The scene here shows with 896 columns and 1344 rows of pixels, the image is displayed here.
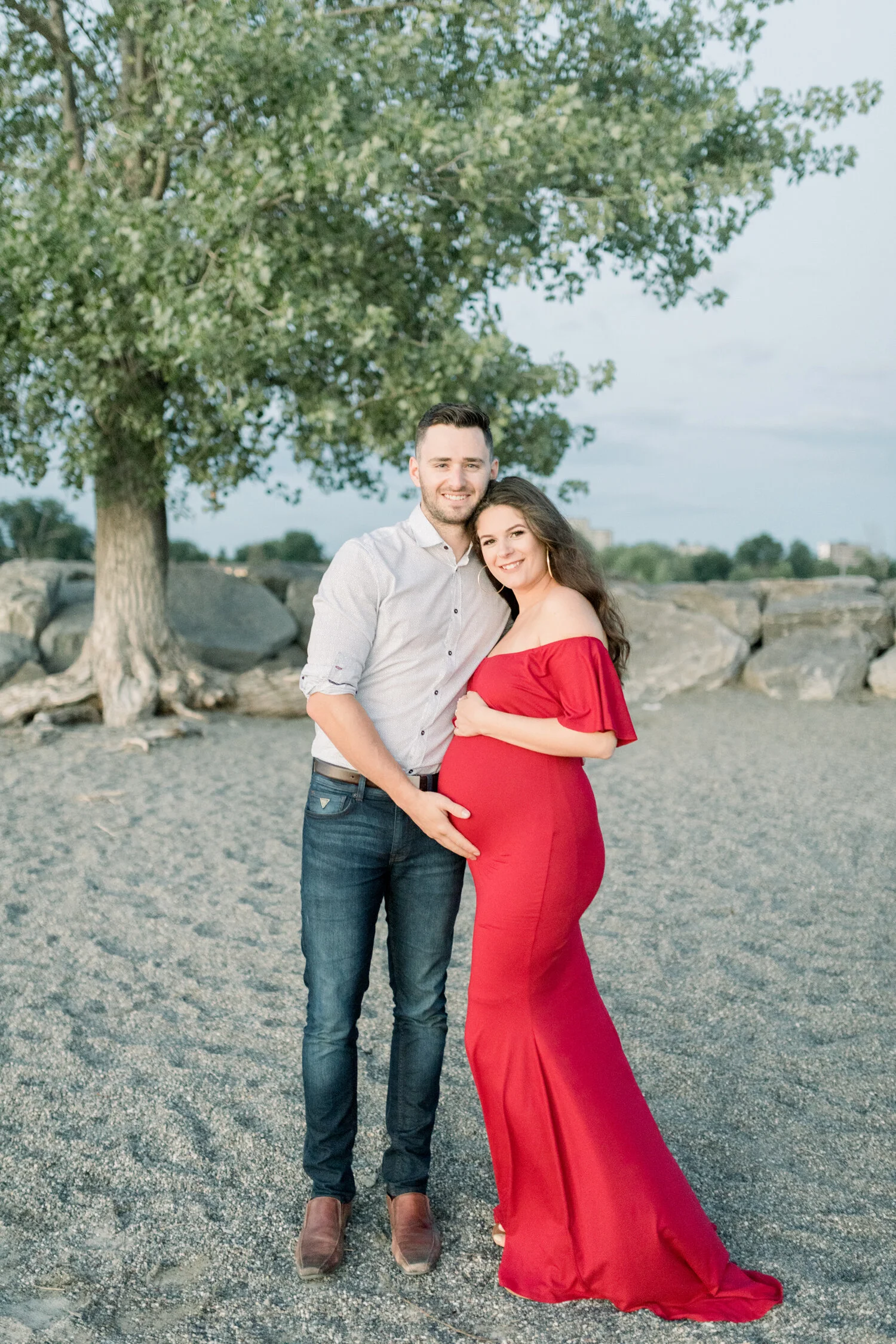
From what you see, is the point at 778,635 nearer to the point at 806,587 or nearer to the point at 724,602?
the point at 724,602

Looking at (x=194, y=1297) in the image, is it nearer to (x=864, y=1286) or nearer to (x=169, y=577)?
(x=864, y=1286)

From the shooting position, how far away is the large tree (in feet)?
23.7

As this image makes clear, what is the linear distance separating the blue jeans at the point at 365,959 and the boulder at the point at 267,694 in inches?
317

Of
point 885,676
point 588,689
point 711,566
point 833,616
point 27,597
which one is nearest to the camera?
point 588,689

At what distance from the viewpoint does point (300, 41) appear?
23.9 ft

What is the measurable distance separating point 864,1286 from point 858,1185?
20.9 inches

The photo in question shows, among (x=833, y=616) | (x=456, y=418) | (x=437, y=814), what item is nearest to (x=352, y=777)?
(x=437, y=814)

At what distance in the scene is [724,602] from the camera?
1317 centimetres

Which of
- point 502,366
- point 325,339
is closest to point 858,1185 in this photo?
point 502,366

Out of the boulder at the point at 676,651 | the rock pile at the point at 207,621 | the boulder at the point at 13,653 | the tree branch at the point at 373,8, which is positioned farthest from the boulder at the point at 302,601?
the tree branch at the point at 373,8

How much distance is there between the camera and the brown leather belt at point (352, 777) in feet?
8.47

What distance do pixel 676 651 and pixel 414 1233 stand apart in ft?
33.9

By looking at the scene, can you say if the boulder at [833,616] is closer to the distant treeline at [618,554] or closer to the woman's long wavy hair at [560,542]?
the distant treeline at [618,554]

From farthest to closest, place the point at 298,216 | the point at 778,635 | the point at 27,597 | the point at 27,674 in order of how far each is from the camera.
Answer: the point at 778,635 < the point at 27,597 < the point at 27,674 < the point at 298,216
